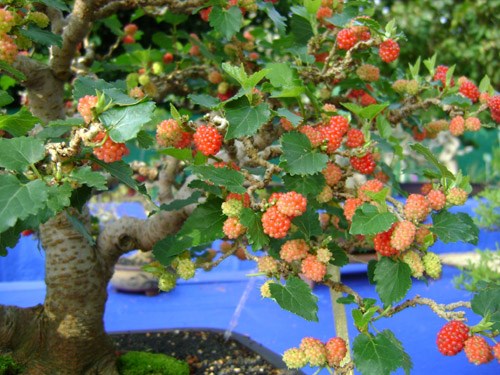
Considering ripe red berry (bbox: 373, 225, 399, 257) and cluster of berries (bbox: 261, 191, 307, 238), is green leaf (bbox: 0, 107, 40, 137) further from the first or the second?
ripe red berry (bbox: 373, 225, 399, 257)

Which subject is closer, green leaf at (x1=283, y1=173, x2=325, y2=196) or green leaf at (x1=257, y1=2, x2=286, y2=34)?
green leaf at (x1=283, y1=173, x2=325, y2=196)

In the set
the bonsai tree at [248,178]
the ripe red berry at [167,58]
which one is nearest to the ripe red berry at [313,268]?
the bonsai tree at [248,178]

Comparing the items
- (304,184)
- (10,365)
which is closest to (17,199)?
(304,184)

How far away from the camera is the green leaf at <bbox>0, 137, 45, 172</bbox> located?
0.59m

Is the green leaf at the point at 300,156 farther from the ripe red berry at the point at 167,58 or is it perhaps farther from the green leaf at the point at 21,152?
the ripe red berry at the point at 167,58

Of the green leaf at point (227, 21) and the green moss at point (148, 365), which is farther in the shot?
the green moss at point (148, 365)

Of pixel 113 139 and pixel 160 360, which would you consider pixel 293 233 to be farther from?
pixel 160 360

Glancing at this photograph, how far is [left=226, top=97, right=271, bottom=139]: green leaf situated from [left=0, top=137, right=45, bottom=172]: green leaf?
0.21 metres

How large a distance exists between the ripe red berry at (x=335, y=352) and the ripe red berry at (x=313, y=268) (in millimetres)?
84

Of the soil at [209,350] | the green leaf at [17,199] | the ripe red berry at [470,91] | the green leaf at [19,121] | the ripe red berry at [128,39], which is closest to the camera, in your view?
the green leaf at [17,199]

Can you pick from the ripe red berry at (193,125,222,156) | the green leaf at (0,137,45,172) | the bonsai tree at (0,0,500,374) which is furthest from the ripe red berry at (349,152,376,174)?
the green leaf at (0,137,45,172)

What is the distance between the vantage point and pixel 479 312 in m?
0.73

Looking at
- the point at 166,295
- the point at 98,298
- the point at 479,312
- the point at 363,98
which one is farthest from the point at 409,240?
the point at 166,295

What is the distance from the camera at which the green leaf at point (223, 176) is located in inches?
27.6
